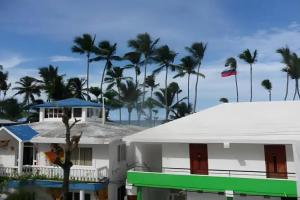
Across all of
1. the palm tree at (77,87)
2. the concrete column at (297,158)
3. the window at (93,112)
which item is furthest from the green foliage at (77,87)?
the concrete column at (297,158)

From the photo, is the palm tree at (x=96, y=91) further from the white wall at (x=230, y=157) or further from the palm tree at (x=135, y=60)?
the white wall at (x=230, y=157)

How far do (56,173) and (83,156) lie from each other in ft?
7.19

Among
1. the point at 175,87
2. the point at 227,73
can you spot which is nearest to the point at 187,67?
the point at 175,87

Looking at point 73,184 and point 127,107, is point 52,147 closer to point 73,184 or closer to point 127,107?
point 73,184

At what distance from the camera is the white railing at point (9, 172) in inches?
965

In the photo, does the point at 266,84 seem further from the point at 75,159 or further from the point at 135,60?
the point at 75,159

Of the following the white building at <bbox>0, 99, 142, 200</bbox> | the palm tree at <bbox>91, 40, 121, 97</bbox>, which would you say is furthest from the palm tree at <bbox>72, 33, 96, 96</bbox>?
the white building at <bbox>0, 99, 142, 200</bbox>

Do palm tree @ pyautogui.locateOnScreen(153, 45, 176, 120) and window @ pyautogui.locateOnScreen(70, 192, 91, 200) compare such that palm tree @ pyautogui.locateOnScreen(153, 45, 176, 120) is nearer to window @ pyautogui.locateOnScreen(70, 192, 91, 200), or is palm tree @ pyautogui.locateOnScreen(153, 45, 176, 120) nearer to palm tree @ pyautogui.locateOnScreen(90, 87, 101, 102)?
palm tree @ pyautogui.locateOnScreen(90, 87, 101, 102)

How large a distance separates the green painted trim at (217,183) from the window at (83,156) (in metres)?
3.64

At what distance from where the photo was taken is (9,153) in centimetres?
2680

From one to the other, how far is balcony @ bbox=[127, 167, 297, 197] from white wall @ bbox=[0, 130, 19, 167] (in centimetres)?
967

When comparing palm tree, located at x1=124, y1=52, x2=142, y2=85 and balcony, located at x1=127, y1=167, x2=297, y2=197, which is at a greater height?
palm tree, located at x1=124, y1=52, x2=142, y2=85

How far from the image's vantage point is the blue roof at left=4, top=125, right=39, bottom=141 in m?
24.6

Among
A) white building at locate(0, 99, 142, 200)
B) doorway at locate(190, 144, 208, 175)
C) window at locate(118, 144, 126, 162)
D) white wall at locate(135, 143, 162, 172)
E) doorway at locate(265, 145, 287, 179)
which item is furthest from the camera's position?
white wall at locate(135, 143, 162, 172)
